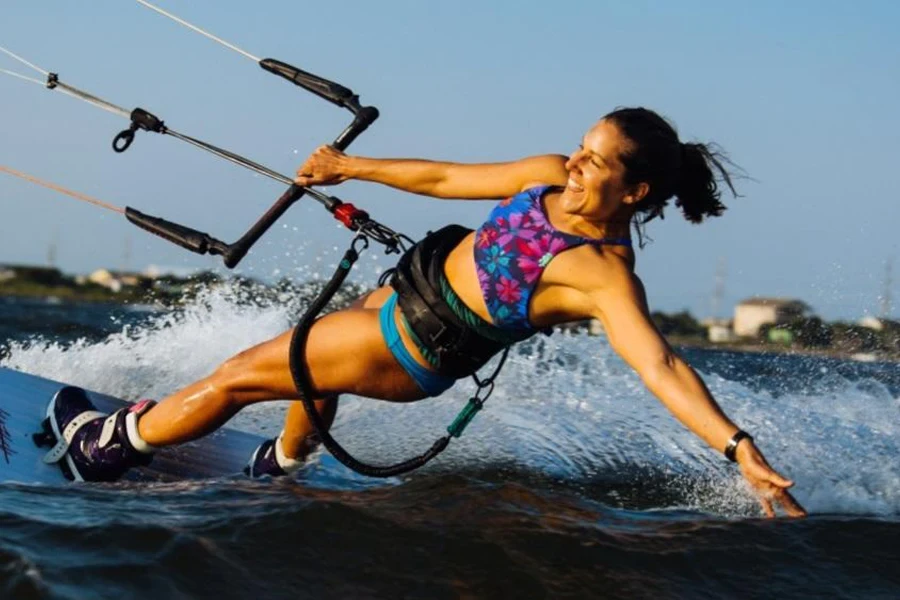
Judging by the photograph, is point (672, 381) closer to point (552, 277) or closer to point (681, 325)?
point (552, 277)

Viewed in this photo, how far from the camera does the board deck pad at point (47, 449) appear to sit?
6.13m

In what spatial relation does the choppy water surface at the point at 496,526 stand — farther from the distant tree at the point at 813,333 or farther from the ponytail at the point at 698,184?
the distant tree at the point at 813,333

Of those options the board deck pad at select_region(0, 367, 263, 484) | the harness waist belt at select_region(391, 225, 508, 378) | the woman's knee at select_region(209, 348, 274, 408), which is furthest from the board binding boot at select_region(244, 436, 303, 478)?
the harness waist belt at select_region(391, 225, 508, 378)

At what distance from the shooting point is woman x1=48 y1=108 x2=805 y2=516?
15.9ft

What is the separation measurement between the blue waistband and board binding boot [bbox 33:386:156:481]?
4.15ft

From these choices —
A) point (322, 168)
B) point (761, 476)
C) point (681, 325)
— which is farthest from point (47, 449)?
point (681, 325)

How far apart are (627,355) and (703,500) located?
246 centimetres

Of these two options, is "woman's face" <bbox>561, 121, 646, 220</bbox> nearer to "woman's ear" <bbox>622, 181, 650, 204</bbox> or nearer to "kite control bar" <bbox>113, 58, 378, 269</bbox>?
"woman's ear" <bbox>622, 181, 650, 204</bbox>

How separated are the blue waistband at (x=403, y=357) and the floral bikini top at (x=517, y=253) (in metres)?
0.39

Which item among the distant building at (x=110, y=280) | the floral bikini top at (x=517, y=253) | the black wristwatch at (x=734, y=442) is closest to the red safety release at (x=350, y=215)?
the floral bikini top at (x=517, y=253)

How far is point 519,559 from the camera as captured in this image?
466 cm

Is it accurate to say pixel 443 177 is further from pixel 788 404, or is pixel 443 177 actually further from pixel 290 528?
pixel 788 404

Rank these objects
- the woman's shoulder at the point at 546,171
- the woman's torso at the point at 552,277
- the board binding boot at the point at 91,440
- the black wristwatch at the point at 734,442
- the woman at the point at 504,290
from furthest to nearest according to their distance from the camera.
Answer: the board binding boot at the point at 91,440
the woman's shoulder at the point at 546,171
the woman's torso at the point at 552,277
the woman at the point at 504,290
the black wristwatch at the point at 734,442

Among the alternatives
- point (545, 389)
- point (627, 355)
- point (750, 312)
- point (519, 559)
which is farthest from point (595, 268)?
point (750, 312)
